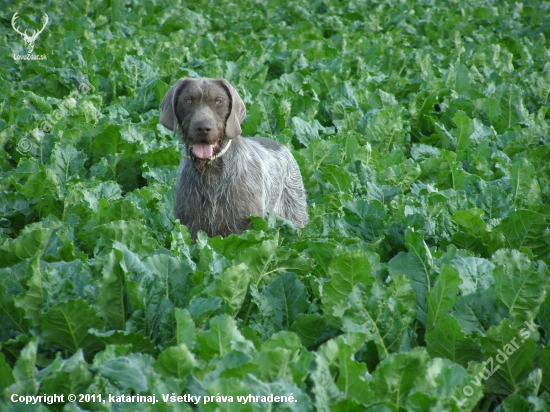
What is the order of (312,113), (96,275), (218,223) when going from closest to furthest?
(96,275) → (218,223) → (312,113)

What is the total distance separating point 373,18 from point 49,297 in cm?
1133

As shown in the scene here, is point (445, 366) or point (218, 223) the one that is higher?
point (445, 366)

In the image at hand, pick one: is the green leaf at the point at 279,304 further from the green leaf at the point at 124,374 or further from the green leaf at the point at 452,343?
the green leaf at the point at 124,374

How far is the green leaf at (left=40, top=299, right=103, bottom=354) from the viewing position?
11.7 ft

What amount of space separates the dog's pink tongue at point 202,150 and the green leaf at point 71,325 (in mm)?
1849

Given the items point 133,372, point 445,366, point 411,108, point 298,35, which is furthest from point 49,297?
point 298,35

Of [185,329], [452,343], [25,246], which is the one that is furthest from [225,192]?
[452,343]

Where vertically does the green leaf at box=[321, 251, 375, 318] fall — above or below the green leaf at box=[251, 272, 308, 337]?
above

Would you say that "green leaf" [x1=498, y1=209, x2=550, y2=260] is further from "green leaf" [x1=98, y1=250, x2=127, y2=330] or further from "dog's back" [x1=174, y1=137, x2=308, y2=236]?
"green leaf" [x1=98, y1=250, x2=127, y2=330]

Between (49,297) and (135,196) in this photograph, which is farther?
(135,196)

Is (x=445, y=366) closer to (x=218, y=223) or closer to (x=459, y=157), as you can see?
(x=218, y=223)

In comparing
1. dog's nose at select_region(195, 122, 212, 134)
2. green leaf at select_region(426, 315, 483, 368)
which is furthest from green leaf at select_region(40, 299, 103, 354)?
dog's nose at select_region(195, 122, 212, 134)

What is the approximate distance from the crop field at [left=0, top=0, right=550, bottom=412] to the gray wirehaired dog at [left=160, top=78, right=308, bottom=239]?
0.28 m

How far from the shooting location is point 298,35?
40.8ft
